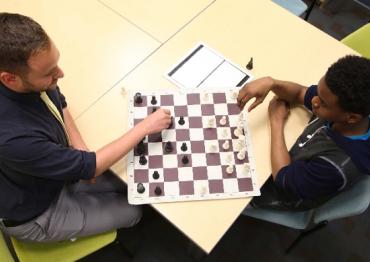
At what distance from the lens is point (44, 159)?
47.3 inches

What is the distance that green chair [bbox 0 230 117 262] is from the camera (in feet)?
4.85

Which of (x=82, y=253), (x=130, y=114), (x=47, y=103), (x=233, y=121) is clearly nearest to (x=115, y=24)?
(x=130, y=114)

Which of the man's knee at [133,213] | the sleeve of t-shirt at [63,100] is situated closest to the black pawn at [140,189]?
the man's knee at [133,213]

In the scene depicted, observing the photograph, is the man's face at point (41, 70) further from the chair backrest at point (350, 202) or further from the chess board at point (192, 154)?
the chair backrest at point (350, 202)

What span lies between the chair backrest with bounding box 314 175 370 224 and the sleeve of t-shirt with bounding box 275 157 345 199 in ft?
0.32

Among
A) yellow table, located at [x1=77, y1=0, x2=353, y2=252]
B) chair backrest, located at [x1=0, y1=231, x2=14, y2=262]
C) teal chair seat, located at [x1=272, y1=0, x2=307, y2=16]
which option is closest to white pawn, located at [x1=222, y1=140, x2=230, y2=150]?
yellow table, located at [x1=77, y1=0, x2=353, y2=252]

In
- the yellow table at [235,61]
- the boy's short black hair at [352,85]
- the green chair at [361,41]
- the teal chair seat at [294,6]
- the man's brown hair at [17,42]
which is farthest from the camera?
the teal chair seat at [294,6]

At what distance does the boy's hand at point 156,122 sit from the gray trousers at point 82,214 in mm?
268

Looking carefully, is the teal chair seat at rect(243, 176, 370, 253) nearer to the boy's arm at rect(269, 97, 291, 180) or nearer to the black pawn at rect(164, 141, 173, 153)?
the boy's arm at rect(269, 97, 291, 180)

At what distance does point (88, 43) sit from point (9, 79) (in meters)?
0.67

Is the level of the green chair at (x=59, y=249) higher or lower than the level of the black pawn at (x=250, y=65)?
lower

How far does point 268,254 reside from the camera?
2.08 metres

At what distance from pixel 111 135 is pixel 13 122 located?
41 cm

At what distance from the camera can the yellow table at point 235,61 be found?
130 cm
